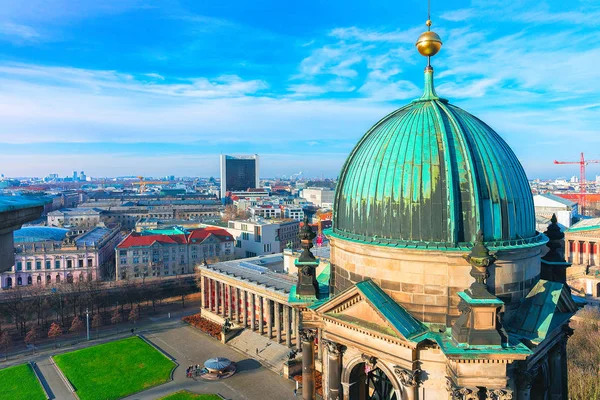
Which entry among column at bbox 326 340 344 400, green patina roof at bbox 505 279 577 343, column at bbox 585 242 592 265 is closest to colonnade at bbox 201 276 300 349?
column at bbox 326 340 344 400

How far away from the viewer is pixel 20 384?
6475 cm

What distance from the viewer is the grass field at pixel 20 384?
200 ft

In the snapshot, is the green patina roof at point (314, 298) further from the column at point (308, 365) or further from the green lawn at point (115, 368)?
the green lawn at point (115, 368)

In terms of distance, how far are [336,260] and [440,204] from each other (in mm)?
8341

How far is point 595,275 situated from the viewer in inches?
3738

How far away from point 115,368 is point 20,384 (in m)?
13.7

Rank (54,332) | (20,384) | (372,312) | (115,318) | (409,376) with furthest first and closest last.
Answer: (115,318), (54,332), (20,384), (372,312), (409,376)

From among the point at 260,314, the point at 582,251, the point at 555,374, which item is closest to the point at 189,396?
the point at 260,314

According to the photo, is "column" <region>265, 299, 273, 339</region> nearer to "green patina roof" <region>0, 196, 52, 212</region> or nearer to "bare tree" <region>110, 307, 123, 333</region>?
"bare tree" <region>110, 307, 123, 333</region>

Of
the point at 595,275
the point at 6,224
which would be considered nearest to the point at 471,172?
the point at 6,224

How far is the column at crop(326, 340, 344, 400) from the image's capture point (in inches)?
979

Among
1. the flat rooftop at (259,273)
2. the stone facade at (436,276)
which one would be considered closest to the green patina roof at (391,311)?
the stone facade at (436,276)

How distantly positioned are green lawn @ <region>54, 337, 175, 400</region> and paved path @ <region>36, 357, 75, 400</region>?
4.31 feet

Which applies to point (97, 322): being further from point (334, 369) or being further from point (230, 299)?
point (334, 369)
